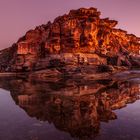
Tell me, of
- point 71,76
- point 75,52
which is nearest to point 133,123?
point 71,76

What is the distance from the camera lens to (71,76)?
48.2 metres

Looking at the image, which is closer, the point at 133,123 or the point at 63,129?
the point at 63,129

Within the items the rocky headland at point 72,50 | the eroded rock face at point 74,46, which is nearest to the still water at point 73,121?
the rocky headland at point 72,50

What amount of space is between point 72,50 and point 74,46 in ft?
4.45

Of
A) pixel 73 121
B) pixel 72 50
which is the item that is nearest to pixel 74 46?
pixel 72 50

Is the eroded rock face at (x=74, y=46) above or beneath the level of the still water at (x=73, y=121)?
above

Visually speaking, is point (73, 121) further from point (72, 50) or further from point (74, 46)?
point (74, 46)

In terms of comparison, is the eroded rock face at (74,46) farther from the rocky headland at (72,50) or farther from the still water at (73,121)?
the still water at (73,121)

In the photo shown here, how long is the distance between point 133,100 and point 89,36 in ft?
143

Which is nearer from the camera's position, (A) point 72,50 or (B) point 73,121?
(B) point 73,121

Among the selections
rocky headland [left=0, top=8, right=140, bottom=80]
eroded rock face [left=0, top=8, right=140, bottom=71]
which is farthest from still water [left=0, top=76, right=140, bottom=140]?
eroded rock face [left=0, top=8, right=140, bottom=71]

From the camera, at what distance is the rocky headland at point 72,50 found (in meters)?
53.7

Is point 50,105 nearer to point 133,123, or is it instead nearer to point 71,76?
point 133,123

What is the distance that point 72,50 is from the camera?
59.8 meters
